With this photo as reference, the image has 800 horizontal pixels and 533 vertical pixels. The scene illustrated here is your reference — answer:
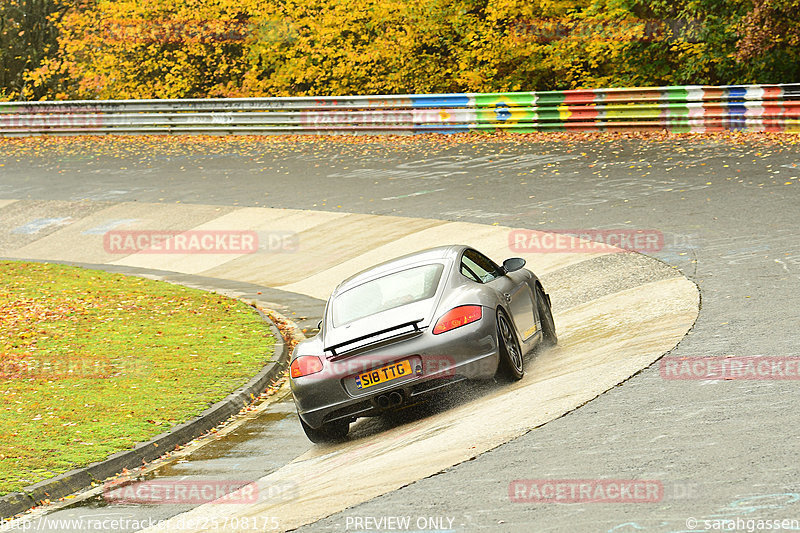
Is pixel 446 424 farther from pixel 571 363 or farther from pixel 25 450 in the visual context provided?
pixel 25 450

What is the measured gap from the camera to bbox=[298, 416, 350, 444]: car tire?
29.5 feet

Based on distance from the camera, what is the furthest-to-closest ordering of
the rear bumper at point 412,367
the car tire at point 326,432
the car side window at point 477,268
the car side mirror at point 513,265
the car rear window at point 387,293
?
the car side mirror at point 513,265
the car side window at point 477,268
the car rear window at point 387,293
the car tire at point 326,432
the rear bumper at point 412,367

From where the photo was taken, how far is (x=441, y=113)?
1094 inches

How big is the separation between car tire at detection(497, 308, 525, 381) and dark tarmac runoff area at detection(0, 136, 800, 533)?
1.06 metres

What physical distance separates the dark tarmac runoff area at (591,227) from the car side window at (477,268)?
187 centimetres

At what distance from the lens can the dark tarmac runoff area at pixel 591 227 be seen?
596 centimetres

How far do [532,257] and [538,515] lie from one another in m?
10.2

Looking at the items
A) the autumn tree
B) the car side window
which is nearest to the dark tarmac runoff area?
the car side window

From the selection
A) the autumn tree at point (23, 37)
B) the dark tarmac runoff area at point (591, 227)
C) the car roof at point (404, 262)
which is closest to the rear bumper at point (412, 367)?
the dark tarmac runoff area at point (591, 227)

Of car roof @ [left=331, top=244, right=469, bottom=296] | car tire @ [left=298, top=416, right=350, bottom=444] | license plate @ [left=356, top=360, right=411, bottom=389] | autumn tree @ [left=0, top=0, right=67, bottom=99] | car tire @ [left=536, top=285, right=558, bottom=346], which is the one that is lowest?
car tire @ [left=298, top=416, right=350, bottom=444]

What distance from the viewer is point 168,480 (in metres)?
8.52

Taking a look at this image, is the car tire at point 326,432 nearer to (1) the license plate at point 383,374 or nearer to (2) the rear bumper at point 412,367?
(2) the rear bumper at point 412,367

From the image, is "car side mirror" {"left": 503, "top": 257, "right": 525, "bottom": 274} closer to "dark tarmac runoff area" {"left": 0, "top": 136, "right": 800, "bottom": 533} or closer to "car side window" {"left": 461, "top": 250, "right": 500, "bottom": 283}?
"car side window" {"left": 461, "top": 250, "right": 500, "bottom": 283}

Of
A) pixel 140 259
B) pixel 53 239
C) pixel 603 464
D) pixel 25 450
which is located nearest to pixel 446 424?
pixel 603 464
